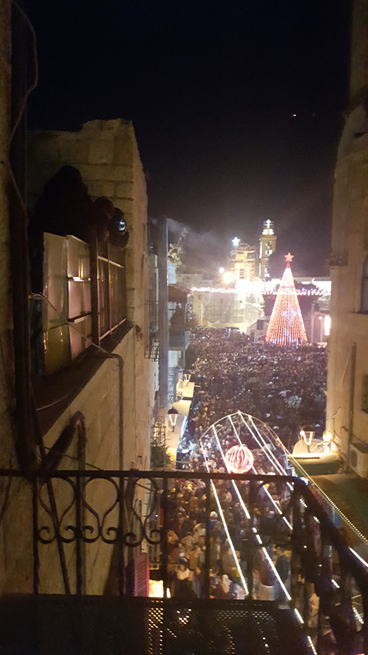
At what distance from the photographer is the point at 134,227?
736 centimetres

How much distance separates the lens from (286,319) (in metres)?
27.6

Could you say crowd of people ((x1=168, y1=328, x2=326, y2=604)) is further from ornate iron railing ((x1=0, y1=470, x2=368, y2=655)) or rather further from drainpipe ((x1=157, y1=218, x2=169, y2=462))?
drainpipe ((x1=157, y1=218, x2=169, y2=462))

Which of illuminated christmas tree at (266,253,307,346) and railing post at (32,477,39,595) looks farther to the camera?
illuminated christmas tree at (266,253,307,346)

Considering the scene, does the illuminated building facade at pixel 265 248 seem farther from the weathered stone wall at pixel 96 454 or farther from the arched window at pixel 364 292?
the weathered stone wall at pixel 96 454

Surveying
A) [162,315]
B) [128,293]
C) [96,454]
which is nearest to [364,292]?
[128,293]

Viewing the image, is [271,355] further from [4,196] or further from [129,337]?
[4,196]

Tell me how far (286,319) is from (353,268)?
16821mm

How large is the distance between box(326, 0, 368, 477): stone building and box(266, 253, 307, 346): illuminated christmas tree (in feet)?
48.9

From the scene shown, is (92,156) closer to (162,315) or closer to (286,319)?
(162,315)

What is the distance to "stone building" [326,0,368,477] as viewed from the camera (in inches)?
407

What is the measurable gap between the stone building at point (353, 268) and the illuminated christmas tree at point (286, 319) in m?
14.9

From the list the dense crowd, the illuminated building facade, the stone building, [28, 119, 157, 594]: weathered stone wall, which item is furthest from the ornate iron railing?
the illuminated building facade

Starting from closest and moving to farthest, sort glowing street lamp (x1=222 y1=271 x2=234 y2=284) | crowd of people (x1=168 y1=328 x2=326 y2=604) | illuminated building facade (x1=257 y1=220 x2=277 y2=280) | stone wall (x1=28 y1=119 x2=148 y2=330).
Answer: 1. crowd of people (x1=168 y1=328 x2=326 y2=604)
2. stone wall (x1=28 y1=119 x2=148 y2=330)
3. glowing street lamp (x1=222 y1=271 x2=234 y2=284)
4. illuminated building facade (x1=257 y1=220 x2=277 y2=280)

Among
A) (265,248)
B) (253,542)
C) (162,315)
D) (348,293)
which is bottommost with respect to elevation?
(253,542)
